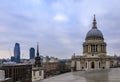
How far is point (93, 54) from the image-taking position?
124 m

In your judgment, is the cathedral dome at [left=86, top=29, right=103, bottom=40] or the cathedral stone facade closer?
the cathedral stone facade

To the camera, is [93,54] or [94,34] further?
[94,34]

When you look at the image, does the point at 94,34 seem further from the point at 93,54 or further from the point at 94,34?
the point at 93,54

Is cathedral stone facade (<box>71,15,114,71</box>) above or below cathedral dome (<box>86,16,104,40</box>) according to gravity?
below

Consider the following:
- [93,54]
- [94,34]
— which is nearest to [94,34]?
[94,34]

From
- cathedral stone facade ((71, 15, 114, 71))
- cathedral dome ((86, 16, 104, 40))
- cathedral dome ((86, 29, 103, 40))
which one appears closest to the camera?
cathedral stone facade ((71, 15, 114, 71))

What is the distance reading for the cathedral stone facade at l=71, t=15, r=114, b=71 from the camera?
402 ft

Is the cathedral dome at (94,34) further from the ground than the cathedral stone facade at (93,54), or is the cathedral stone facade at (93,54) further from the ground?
the cathedral dome at (94,34)

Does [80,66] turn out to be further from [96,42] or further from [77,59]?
[96,42]

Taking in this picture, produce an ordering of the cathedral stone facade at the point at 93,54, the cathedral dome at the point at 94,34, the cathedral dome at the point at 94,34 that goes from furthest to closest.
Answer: the cathedral dome at the point at 94,34, the cathedral dome at the point at 94,34, the cathedral stone facade at the point at 93,54

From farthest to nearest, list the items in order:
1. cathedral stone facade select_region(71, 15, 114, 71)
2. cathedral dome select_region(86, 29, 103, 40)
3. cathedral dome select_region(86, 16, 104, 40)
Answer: cathedral dome select_region(86, 29, 103, 40) → cathedral dome select_region(86, 16, 104, 40) → cathedral stone facade select_region(71, 15, 114, 71)

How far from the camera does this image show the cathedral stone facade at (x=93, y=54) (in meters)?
123

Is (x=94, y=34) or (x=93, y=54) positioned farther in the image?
(x=94, y=34)

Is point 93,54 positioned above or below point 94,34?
below
